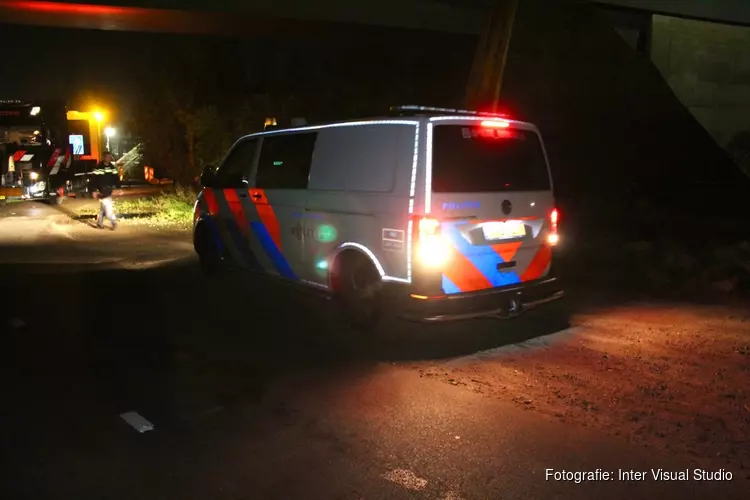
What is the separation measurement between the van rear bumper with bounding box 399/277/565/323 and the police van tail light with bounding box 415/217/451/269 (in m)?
0.32

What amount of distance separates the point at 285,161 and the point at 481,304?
294cm

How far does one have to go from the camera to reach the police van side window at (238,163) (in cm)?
866

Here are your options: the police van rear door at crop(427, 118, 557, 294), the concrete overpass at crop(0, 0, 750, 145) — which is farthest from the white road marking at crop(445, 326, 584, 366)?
the concrete overpass at crop(0, 0, 750, 145)

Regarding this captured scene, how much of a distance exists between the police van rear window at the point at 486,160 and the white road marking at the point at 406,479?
2.73 metres

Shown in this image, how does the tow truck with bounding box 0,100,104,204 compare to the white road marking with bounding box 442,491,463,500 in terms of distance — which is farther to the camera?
the tow truck with bounding box 0,100,104,204

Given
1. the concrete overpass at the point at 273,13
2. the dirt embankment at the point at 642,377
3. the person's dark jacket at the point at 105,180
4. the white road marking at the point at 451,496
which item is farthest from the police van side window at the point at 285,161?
the concrete overpass at the point at 273,13

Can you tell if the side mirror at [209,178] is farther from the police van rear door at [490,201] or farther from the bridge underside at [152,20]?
the bridge underside at [152,20]

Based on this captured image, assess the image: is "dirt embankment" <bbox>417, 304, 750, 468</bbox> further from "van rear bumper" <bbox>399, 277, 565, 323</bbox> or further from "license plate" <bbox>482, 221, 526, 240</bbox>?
"license plate" <bbox>482, 221, 526, 240</bbox>

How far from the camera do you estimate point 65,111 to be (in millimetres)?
23109

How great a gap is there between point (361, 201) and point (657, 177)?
14.0 m

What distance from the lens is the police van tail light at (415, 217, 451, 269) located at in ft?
20.0

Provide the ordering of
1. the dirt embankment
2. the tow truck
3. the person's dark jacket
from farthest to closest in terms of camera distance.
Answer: the tow truck < the person's dark jacket < the dirt embankment

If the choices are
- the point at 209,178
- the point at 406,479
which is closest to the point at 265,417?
the point at 406,479

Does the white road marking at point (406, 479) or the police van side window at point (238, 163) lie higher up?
the police van side window at point (238, 163)
